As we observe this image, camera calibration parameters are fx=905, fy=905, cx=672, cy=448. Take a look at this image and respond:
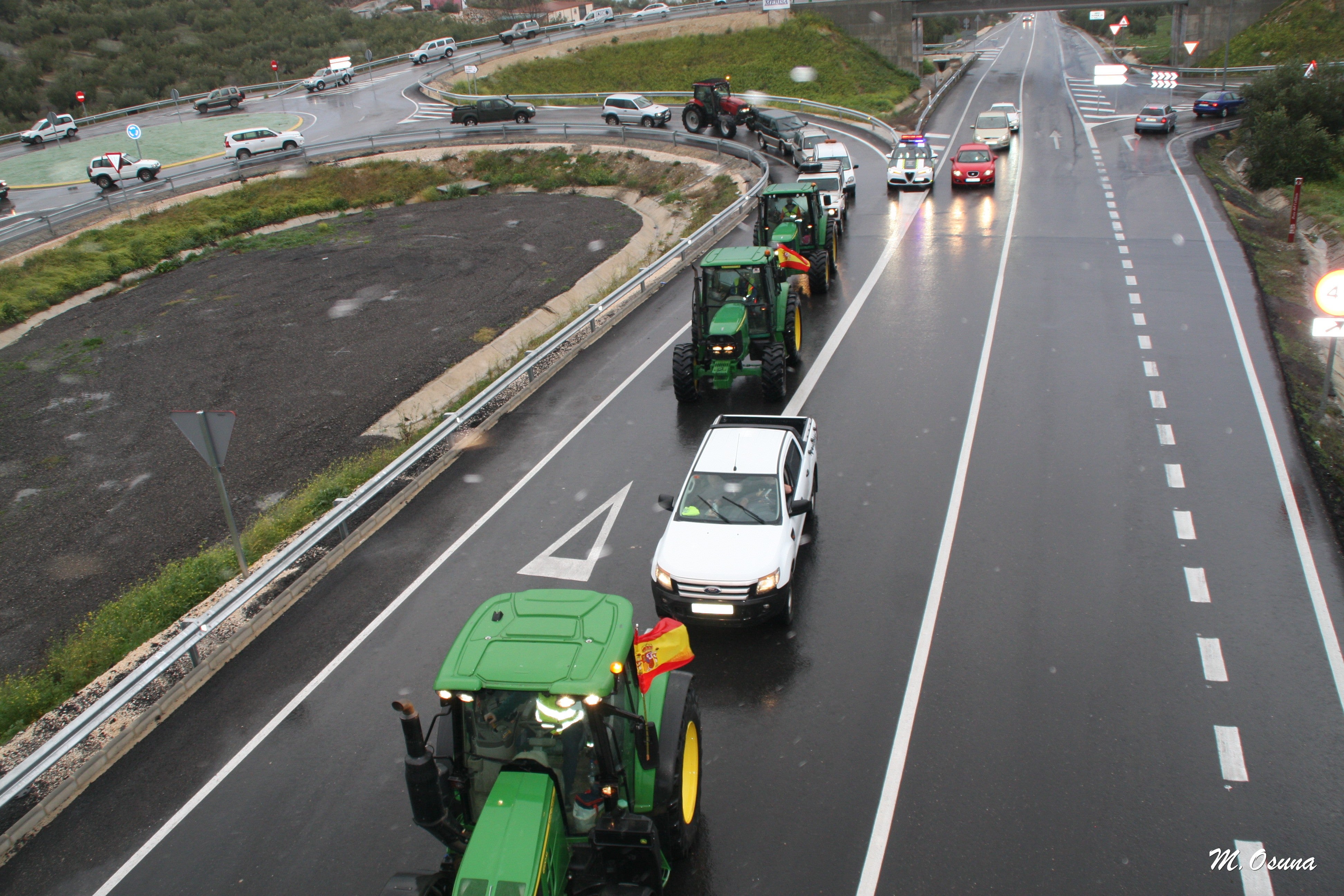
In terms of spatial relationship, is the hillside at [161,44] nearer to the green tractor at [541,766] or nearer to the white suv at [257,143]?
the white suv at [257,143]

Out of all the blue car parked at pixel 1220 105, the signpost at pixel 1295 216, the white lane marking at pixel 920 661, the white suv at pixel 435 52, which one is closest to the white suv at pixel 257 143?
the white suv at pixel 435 52

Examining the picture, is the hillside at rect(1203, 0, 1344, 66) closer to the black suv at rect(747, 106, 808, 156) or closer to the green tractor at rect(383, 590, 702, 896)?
the black suv at rect(747, 106, 808, 156)

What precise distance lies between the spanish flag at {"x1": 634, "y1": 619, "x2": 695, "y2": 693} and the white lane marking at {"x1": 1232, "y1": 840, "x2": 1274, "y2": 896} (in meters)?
4.65

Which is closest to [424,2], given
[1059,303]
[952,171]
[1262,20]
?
[1262,20]

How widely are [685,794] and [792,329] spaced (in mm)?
11196

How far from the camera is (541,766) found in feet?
18.9

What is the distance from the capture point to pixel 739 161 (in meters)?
38.3

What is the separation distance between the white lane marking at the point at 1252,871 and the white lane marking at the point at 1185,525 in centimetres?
501

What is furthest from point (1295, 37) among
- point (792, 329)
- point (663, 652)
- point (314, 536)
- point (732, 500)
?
point (663, 652)

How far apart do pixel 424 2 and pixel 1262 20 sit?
90.1 metres

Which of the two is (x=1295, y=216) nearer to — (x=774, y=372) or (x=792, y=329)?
(x=792, y=329)

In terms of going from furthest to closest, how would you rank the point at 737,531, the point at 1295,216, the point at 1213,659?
the point at 1295,216
the point at 737,531
the point at 1213,659

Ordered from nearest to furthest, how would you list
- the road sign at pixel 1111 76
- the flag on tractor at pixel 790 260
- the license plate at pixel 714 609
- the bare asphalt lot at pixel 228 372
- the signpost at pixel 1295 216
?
1. the license plate at pixel 714 609
2. the bare asphalt lot at pixel 228 372
3. the flag on tractor at pixel 790 260
4. the signpost at pixel 1295 216
5. the road sign at pixel 1111 76

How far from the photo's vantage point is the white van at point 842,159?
1272 inches
